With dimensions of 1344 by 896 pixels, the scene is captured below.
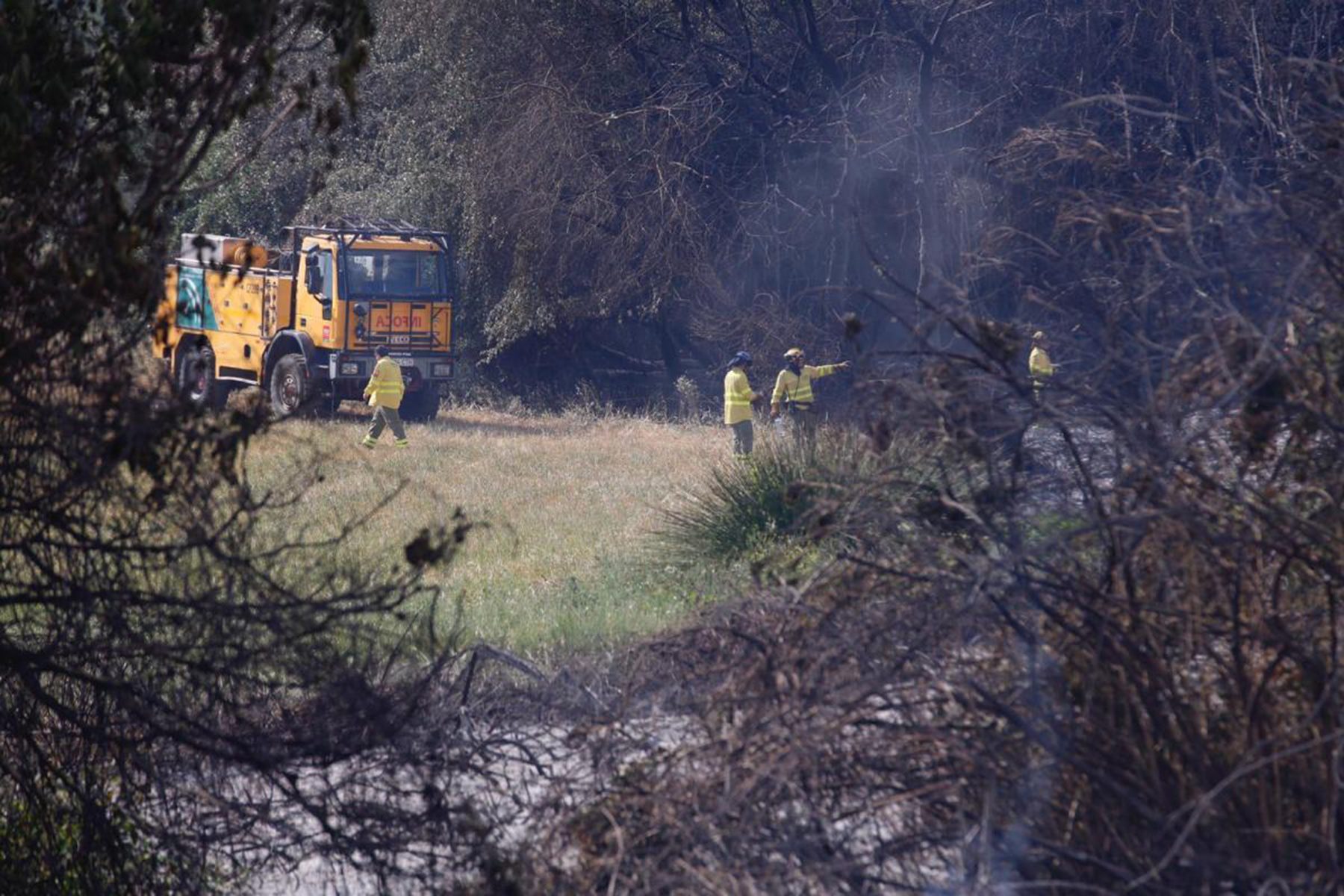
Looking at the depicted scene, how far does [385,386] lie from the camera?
20844 mm

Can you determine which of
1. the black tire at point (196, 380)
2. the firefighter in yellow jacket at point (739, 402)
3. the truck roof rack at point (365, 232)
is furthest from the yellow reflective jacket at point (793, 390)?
the black tire at point (196, 380)

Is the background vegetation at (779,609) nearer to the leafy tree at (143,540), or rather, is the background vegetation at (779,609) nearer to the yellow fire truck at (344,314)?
the leafy tree at (143,540)

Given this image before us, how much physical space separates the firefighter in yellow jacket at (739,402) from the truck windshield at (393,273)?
804cm

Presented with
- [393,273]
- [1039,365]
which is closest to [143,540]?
[1039,365]

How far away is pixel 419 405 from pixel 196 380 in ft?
67.1

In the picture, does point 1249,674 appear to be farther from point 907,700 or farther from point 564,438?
point 564,438

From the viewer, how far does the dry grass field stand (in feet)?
24.9

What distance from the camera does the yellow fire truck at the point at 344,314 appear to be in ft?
78.5

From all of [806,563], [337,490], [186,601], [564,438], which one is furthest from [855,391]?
[564,438]

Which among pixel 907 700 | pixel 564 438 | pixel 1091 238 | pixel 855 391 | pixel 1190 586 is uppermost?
pixel 1091 238

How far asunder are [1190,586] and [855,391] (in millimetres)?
1191

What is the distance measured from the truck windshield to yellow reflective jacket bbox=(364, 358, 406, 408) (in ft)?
12.4

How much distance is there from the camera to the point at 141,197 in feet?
16.6

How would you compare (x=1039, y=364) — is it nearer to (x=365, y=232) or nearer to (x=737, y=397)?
(x=737, y=397)
